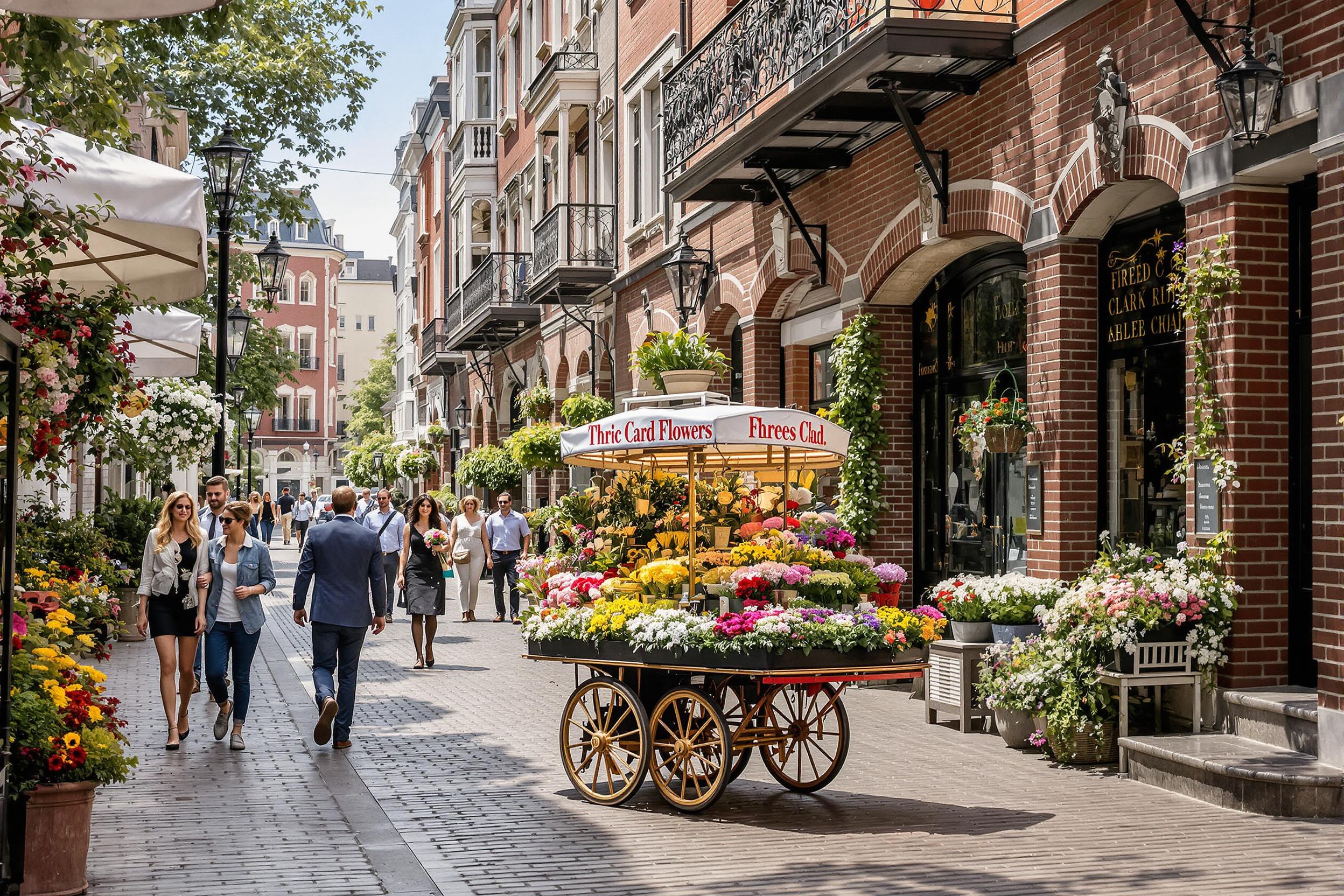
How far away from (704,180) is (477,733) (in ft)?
25.1

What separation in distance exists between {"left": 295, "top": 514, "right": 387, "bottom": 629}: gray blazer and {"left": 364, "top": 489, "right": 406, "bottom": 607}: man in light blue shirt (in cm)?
608

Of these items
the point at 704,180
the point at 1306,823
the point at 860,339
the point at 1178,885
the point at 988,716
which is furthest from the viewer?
the point at 704,180

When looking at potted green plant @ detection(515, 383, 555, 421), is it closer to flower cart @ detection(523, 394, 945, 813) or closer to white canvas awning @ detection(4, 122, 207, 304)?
flower cart @ detection(523, 394, 945, 813)

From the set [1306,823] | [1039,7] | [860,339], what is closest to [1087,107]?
[1039,7]

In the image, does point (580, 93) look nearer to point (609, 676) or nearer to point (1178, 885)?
point (609, 676)

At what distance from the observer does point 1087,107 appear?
35.4 feet

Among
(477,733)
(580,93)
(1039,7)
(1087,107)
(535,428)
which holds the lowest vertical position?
(477,733)

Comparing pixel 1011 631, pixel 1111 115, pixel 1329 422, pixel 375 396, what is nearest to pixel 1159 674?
pixel 1011 631

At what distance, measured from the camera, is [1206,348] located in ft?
30.5

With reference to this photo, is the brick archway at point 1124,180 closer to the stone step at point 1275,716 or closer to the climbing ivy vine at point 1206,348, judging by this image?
the climbing ivy vine at point 1206,348

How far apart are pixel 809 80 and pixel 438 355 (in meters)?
32.1

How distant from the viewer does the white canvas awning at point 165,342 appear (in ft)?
40.0

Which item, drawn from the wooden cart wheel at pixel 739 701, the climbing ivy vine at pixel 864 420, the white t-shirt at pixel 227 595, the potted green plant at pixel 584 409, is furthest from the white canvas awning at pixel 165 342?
the potted green plant at pixel 584 409

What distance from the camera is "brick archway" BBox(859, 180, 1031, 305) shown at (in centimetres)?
1196
